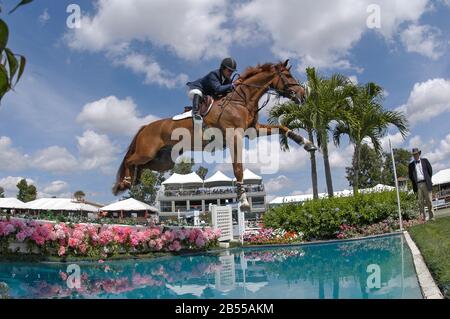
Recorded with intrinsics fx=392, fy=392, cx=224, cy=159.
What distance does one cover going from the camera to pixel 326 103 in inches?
580

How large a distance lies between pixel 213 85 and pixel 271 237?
258 inches

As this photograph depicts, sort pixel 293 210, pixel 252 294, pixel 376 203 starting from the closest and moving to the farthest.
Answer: pixel 252 294 < pixel 376 203 < pixel 293 210

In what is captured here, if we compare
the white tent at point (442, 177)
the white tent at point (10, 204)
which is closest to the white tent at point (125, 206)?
the white tent at point (10, 204)

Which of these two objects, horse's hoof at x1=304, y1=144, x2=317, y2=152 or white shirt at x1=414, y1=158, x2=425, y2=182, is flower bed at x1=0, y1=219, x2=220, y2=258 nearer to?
horse's hoof at x1=304, y1=144, x2=317, y2=152

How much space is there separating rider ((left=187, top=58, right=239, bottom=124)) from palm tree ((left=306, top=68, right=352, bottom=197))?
806cm

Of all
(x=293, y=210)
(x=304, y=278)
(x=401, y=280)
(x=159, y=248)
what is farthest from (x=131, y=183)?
(x=293, y=210)

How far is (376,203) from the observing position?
11.9 metres

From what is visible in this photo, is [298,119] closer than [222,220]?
No

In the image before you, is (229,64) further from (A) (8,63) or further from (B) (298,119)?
(B) (298,119)

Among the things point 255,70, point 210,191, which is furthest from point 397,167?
point 255,70

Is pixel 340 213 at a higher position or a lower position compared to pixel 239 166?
lower
